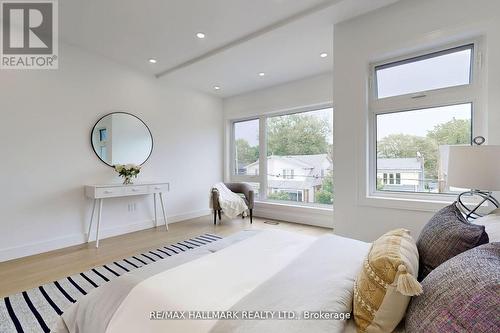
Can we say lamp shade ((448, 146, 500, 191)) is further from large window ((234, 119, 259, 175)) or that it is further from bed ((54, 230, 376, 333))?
large window ((234, 119, 259, 175))

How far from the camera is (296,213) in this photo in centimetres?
453

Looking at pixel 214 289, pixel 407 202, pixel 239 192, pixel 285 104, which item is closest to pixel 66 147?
pixel 239 192

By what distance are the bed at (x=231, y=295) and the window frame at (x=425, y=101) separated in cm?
156

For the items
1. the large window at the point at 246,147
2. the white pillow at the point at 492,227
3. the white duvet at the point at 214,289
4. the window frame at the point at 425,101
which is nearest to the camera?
the white duvet at the point at 214,289

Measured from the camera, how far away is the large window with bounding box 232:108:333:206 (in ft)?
14.4

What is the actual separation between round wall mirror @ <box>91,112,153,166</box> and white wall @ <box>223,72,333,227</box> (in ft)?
6.55

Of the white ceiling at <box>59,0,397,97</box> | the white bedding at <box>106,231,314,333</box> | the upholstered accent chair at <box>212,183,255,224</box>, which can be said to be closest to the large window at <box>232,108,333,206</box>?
→ the upholstered accent chair at <box>212,183,255,224</box>

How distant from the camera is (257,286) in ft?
3.38

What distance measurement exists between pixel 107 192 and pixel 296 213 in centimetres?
318

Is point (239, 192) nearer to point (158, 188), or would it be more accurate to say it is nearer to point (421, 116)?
point (158, 188)

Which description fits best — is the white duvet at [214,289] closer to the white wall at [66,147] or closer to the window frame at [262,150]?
the white wall at [66,147]

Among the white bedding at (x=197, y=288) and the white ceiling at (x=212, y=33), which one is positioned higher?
the white ceiling at (x=212, y=33)

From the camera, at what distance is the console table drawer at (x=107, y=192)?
3.26 metres
